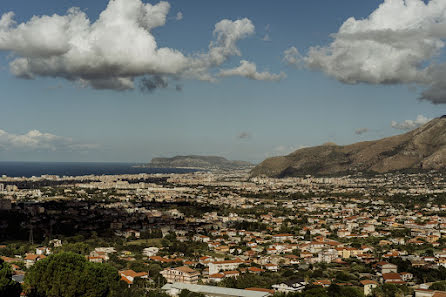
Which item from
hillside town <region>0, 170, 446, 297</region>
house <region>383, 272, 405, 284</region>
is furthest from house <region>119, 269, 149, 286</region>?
house <region>383, 272, 405, 284</region>

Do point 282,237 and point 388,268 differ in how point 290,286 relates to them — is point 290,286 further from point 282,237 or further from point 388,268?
point 282,237

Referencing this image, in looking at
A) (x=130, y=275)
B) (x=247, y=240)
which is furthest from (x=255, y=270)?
(x=247, y=240)

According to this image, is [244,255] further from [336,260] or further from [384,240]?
[384,240]

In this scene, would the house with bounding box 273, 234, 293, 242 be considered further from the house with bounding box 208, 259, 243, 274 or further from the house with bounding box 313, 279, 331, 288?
the house with bounding box 313, 279, 331, 288

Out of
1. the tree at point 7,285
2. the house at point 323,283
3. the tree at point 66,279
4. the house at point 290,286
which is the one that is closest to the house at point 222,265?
the house at point 290,286

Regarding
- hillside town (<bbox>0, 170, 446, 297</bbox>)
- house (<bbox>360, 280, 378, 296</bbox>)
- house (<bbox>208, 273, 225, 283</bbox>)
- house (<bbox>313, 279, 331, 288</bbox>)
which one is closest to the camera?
house (<bbox>360, 280, 378, 296</bbox>)

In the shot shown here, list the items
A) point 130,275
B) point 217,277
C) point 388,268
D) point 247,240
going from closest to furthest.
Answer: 1. point 130,275
2. point 217,277
3. point 388,268
4. point 247,240

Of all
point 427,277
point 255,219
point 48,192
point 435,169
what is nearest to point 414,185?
point 435,169
